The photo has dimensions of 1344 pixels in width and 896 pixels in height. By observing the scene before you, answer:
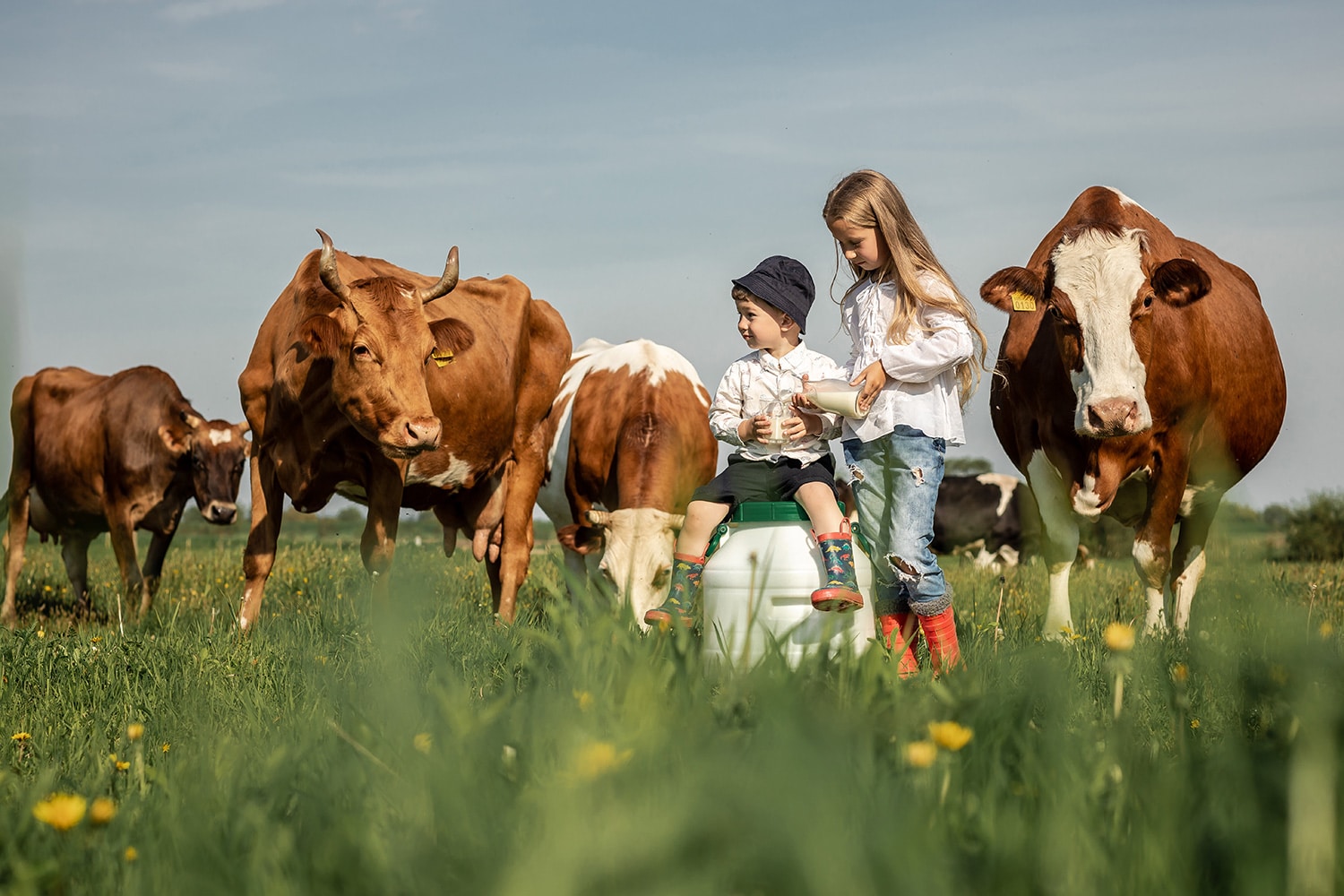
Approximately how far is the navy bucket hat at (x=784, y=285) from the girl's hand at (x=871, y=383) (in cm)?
38

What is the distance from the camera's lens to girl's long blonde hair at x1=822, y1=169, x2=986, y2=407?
177 inches

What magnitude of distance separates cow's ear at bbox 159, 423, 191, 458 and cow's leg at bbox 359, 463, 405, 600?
444 centimetres

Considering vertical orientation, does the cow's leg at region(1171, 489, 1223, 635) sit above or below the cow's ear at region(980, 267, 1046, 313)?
below

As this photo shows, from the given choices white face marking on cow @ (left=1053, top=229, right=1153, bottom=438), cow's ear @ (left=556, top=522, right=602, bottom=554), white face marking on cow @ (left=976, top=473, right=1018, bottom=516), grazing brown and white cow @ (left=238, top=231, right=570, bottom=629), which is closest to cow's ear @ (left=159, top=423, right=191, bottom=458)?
grazing brown and white cow @ (left=238, top=231, right=570, bottom=629)

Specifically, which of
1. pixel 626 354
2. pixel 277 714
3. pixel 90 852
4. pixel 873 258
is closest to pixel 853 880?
pixel 90 852

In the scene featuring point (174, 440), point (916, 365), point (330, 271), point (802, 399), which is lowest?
point (174, 440)

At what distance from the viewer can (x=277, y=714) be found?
330 cm

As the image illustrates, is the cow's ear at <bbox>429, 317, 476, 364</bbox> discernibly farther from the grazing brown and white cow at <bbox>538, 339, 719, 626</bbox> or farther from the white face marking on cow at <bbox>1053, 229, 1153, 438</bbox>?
the white face marking on cow at <bbox>1053, 229, 1153, 438</bbox>

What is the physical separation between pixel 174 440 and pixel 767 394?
7765mm

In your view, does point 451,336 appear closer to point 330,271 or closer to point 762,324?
point 330,271

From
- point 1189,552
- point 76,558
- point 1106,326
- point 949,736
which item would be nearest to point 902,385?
point 1106,326

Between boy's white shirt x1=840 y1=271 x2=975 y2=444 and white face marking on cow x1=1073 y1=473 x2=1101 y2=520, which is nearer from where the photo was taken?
boy's white shirt x1=840 y1=271 x2=975 y2=444

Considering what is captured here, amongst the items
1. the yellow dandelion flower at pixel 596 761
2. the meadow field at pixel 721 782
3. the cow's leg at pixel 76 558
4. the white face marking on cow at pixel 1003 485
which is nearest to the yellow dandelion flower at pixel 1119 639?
the meadow field at pixel 721 782

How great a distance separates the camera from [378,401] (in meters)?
6.05
